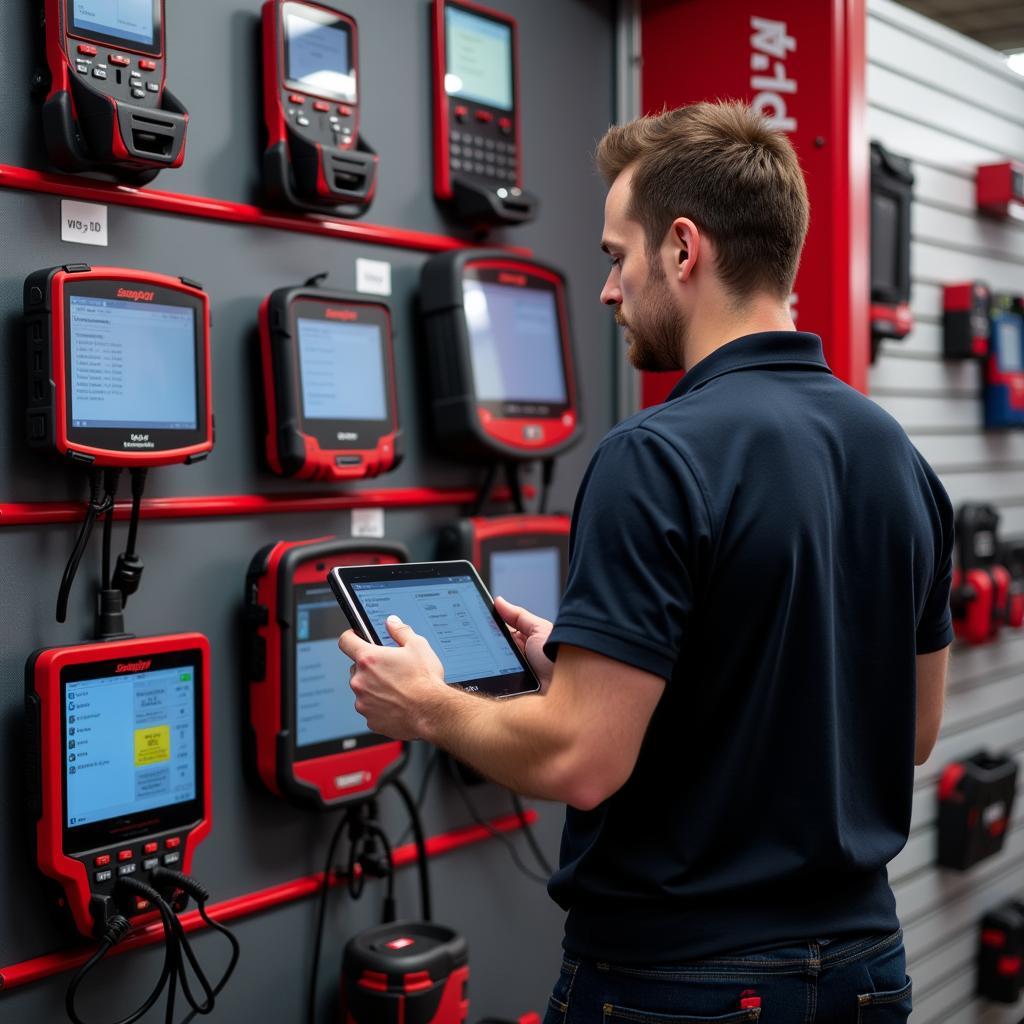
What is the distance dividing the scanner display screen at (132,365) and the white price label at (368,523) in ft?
1.66

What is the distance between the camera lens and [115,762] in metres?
1.96

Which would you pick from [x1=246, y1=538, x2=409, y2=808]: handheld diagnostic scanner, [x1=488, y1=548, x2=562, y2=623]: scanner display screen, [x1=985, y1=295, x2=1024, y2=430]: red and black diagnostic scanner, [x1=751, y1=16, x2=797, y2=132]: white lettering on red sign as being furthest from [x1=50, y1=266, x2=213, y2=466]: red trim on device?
[x1=985, y1=295, x2=1024, y2=430]: red and black diagnostic scanner

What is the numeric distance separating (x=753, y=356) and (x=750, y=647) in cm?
36

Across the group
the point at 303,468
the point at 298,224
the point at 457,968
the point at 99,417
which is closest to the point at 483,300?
the point at 298,224

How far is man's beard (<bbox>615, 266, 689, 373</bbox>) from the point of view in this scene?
1.52 meters

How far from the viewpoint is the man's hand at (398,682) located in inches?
58.2

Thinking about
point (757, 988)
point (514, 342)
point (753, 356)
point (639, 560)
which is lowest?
point (757, 988)

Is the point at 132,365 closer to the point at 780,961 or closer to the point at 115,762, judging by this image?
the point at 115,762

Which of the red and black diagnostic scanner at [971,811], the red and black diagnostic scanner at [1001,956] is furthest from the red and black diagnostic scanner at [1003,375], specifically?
the red and black diagnostic scanner at [1001,956]

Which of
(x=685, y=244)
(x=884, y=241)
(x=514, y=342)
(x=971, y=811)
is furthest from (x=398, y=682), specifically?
(x=971, y=811)

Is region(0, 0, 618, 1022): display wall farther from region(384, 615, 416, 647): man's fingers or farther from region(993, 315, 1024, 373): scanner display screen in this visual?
region(993, 315, 1024, 373): scanner display screen

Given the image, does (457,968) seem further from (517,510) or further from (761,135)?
(761,135)

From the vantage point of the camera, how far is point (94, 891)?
1.90 m

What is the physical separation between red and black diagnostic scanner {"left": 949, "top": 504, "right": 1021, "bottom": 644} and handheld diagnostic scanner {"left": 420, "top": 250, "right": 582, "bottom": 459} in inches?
54.4
